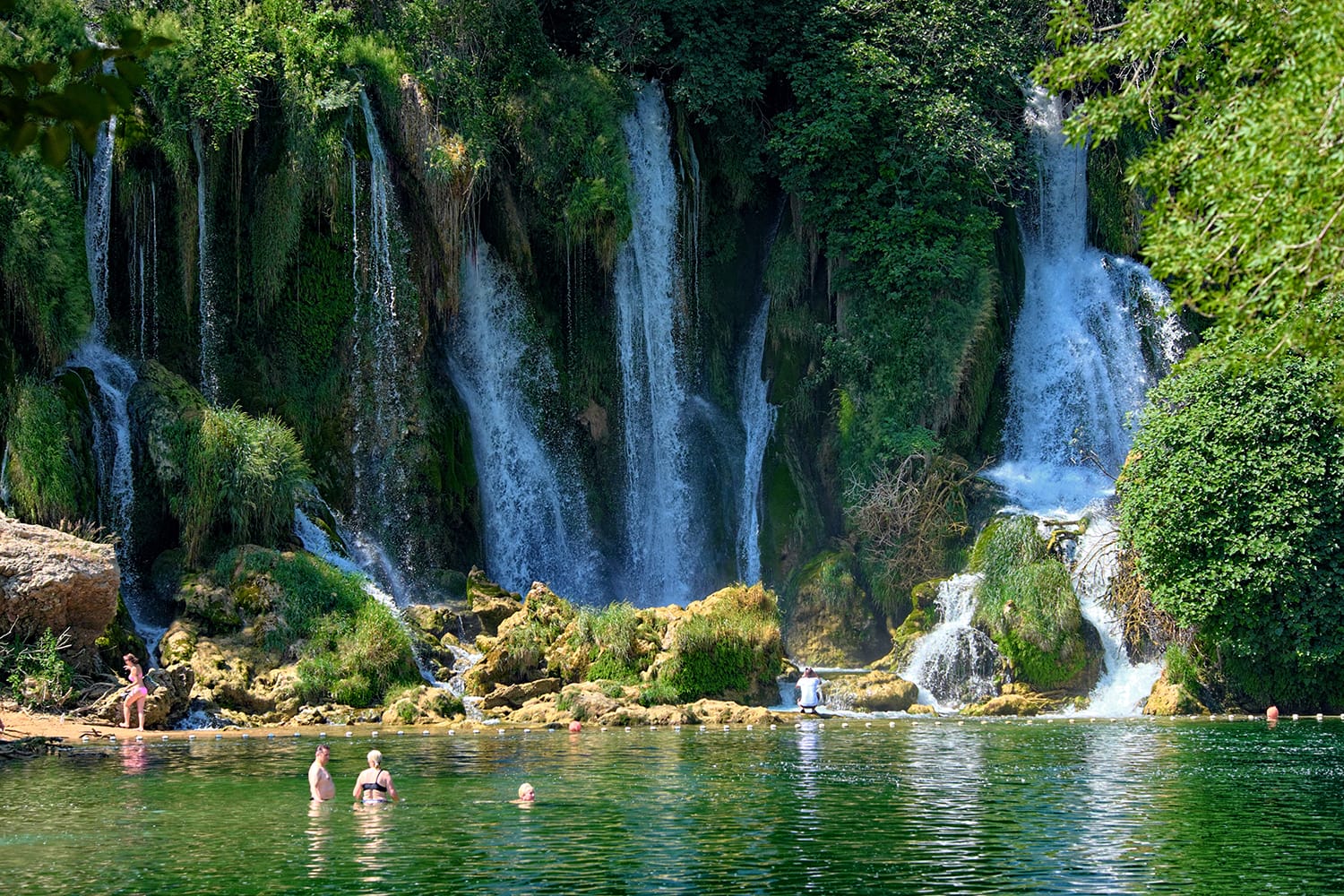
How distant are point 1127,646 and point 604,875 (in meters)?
18.1

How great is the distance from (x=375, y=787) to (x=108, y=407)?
1311 cm

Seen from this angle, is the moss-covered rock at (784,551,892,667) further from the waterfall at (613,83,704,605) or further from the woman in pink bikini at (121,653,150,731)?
the woman in pink bikini at (121,653,150,731)

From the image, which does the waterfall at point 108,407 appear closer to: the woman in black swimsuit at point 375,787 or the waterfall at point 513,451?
the waterfall at point 513,451

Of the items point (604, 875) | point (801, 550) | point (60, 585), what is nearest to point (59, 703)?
point (60, 585)

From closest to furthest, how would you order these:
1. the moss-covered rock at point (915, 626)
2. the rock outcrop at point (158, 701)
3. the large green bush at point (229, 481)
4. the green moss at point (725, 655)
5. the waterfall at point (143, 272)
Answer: the rock outcrop at point (158, 701) < the large green bush at point (229, 481) < the green moss at point (725, 655) < the waterfall at point (143, 272) < the moss-covered rock at point (915, 626)

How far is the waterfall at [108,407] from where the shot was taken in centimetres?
2566

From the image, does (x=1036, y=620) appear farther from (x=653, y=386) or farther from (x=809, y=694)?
(x=653, y=386)

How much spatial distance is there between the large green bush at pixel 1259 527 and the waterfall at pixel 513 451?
12240 mm

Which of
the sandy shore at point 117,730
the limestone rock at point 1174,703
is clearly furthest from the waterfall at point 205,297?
the limestone rock at point 1174,703

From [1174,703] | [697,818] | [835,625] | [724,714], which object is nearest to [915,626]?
[835,625]

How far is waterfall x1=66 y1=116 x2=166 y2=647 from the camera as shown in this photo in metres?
25.7

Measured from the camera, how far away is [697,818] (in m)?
14.8

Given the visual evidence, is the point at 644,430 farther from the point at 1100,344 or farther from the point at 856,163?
the point at 1100,344

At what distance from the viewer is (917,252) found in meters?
33.6
